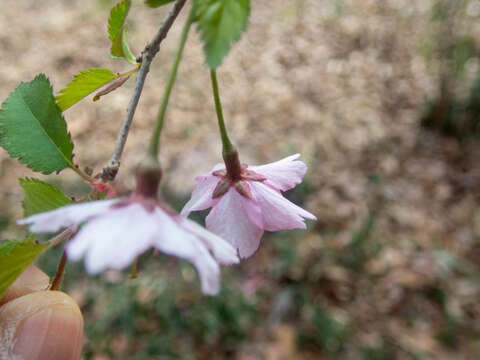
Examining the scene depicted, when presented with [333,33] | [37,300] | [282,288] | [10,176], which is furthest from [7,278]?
[333,33]

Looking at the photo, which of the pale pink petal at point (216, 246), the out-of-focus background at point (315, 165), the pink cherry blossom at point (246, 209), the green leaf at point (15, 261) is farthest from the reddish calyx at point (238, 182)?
the out-of-focus background at point (315, 165)

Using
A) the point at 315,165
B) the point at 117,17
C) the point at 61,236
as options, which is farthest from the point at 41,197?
the point at 315,165

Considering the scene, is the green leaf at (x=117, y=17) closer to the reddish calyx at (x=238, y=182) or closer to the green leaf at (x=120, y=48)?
the green leaf at (x=120, y=48)

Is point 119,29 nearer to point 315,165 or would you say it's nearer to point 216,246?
point 216,246

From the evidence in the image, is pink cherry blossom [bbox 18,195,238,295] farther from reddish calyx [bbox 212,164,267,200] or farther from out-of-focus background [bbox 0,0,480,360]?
out-of-focus background [bbox 0,0,480,360]

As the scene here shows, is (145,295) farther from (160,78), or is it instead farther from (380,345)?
(160,78)

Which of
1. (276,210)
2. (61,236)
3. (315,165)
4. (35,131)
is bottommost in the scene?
(315,165)
